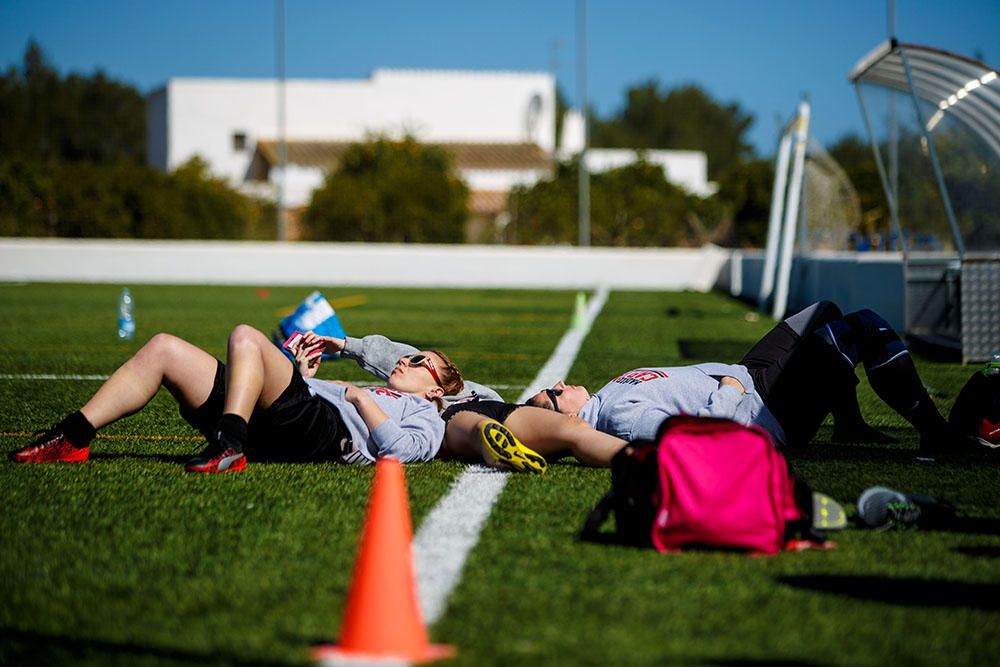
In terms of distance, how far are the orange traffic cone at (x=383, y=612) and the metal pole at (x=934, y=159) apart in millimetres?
10693

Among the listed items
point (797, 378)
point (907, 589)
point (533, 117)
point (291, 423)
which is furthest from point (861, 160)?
point (533, 117)

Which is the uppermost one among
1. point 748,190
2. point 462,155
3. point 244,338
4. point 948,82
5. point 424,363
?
point 462,155

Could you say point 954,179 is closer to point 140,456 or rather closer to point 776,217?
point 140,456

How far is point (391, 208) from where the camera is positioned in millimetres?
44094

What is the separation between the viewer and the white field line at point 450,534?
3.93 m

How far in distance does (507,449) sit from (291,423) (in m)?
1.00

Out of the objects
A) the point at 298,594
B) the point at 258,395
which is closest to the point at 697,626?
the point at 298,594

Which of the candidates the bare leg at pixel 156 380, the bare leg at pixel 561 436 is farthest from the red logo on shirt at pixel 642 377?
the bare leg at pixel 156 380

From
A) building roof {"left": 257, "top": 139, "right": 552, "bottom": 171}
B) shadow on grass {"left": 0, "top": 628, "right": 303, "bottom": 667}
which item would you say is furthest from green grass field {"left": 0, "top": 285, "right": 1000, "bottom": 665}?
building roof {"left": 257, "top": 139, "right": 552, "bottom": 171}

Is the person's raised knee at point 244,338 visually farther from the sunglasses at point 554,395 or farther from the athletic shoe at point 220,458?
the sunglasses at point 554,395

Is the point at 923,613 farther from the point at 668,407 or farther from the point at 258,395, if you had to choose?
the point at 258,395

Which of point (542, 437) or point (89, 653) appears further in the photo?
point (542, 437)

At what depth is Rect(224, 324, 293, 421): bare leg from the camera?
564 centimetres

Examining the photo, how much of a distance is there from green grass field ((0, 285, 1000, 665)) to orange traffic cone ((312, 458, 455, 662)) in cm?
11
